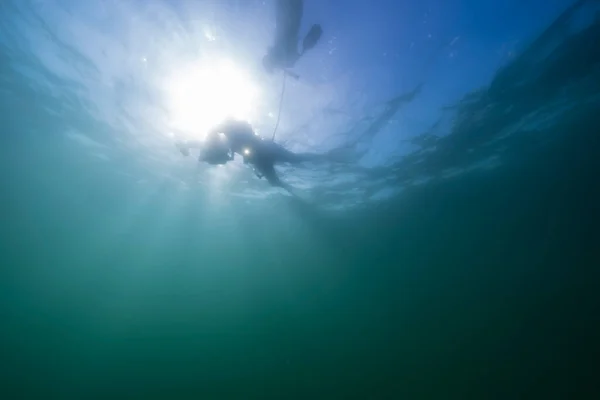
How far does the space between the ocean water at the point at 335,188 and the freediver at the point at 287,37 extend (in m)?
0.42

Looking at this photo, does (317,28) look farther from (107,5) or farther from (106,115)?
(106,115)

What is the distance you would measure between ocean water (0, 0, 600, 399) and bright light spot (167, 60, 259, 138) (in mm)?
74

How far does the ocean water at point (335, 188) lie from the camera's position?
902 centimetres

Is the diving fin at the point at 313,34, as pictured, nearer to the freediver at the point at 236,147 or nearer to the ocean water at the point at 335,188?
the ocean water at the point at 335,188

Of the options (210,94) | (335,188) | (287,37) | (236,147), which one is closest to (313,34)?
(287,37)

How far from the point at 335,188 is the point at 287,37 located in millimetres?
12610

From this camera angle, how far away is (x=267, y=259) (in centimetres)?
4022

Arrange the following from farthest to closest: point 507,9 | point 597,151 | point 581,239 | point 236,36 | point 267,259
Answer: point 267,259 < point 581,239 < point 597,151 < point 236,36 < point 507,9

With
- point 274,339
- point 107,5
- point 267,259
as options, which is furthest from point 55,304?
point 107,5

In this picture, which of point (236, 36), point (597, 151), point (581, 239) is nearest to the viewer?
point (236, 36)

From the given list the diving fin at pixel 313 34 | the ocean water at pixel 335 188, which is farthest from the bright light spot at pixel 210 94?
the diving fin at pixel 313 34

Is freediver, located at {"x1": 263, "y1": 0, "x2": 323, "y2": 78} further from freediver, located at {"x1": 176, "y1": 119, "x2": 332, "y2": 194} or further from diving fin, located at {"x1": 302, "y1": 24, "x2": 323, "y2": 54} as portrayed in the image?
freediver, located at {"x1": 176, "y1": 119, "x2": 332, "y2": 194}

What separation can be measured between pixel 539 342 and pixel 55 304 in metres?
105

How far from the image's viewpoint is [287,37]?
7582 millimetres
